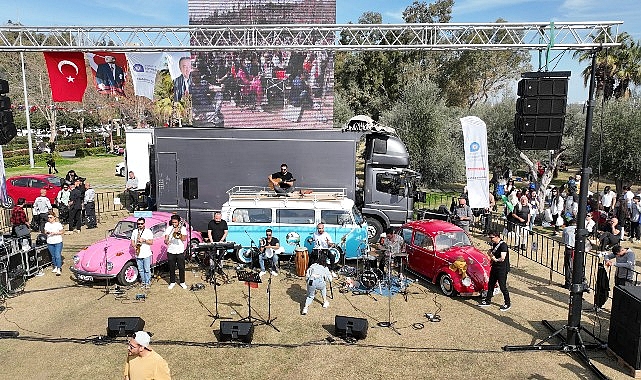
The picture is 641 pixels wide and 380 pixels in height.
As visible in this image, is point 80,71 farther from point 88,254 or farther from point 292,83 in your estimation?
point 292,83

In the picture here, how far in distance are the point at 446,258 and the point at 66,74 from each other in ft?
40.1

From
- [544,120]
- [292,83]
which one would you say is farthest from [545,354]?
[292,83]

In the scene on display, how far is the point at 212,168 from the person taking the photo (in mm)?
15703

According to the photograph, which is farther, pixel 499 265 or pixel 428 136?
pixel 428 136

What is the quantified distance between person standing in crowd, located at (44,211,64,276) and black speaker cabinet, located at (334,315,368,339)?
A: 8.06m

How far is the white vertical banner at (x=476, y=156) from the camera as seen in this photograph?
15133mm

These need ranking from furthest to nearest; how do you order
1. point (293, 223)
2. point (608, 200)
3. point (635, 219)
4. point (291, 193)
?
point (608, 200) < point (635, 219) < point (291, 193) < point (293, 223)

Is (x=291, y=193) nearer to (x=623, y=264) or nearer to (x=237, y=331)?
(x=237, y=331)

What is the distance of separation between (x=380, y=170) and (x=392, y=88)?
30.0m

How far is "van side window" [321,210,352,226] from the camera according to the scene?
1315 cm

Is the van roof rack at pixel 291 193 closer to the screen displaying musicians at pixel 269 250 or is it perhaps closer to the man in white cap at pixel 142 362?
the screen displaying musicians at pixel 269 250

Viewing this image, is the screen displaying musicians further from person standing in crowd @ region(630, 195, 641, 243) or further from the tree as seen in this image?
the tree

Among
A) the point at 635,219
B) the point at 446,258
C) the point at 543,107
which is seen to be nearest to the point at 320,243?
the point at 446,258

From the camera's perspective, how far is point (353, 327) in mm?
8828
